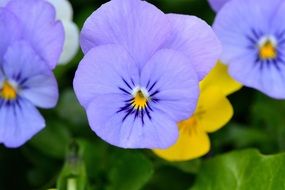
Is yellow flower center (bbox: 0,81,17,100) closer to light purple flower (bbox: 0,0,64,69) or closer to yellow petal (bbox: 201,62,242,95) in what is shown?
light purple flower (bbox: 0,0,64,69)

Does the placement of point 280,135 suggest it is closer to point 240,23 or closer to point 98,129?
point 240,23

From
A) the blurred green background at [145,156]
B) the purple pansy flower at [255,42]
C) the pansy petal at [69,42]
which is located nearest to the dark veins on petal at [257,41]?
the purple pansy flower at [255,42]

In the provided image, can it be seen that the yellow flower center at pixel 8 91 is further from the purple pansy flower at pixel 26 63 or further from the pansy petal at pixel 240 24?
the pansy petal at pixel 240 24

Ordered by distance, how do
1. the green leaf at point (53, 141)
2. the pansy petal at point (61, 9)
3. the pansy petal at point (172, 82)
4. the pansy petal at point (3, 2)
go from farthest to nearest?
the green leaf at point (53, 141) → the pansy petal at point (61, 9) → the pansy petal at point (3, 2) → the pansy petal at point (172, 82)

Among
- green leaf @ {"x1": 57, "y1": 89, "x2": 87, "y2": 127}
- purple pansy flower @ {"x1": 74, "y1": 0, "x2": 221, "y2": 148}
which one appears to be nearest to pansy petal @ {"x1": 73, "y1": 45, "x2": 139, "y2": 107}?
purple pansy flower @ {"x1": 74, "y1": 0, "x2": 221, "y2": 148}

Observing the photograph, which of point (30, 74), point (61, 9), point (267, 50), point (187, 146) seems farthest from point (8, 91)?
point (267, 50)

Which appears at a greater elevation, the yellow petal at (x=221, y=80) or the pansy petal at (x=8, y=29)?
the pansy petal at (x=8, y=29)

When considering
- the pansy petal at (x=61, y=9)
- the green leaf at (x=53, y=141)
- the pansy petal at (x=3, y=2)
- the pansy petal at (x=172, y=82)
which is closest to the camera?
the pansy petal at (x=172, y=82)

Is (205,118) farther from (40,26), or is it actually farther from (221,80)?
(40,26)
